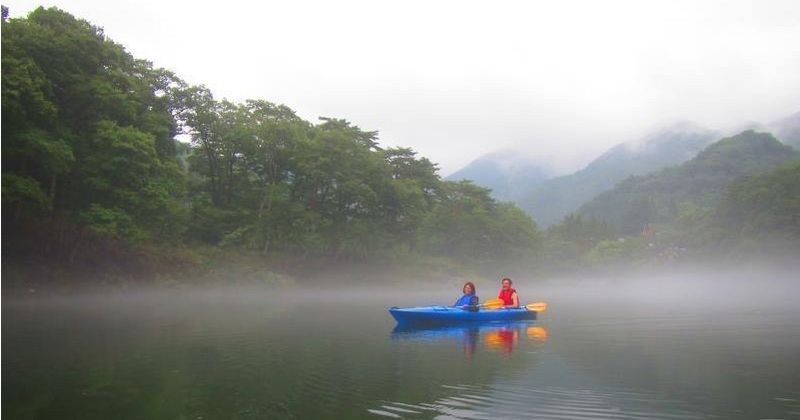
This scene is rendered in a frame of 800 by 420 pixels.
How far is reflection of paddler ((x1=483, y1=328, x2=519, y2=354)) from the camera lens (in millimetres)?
15430

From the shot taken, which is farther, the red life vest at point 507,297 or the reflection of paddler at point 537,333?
the red life vest at point 507,297

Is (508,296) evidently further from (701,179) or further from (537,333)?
(701,179)

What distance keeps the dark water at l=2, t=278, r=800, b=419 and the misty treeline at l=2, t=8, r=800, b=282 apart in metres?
9.90

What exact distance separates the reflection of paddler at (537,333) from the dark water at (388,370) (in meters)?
0.18

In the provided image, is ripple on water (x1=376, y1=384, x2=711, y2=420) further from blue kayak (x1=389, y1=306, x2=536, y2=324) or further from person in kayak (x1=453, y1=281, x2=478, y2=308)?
person in kayak (x1=453, y1=281, x2=478, y2=308)

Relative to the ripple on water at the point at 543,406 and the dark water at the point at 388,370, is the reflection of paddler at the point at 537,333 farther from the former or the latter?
the ripple on water at the point at 543,406

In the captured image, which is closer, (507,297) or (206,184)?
(507,297)

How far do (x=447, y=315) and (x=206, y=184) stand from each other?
3302 centimetres

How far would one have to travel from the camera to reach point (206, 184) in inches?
1879

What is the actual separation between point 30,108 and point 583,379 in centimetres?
2698

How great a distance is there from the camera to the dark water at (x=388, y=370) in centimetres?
838

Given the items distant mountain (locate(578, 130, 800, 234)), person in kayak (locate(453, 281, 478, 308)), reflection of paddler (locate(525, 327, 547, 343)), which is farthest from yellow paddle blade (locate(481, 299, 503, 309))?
distant mountain (locate(578, 130, 800, 234))

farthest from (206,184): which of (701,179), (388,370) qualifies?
(701,179)

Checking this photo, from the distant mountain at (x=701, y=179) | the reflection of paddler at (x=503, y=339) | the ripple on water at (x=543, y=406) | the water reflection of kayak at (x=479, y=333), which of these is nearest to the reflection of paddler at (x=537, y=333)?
the water reflection of kayak at (x=479, y=333)
